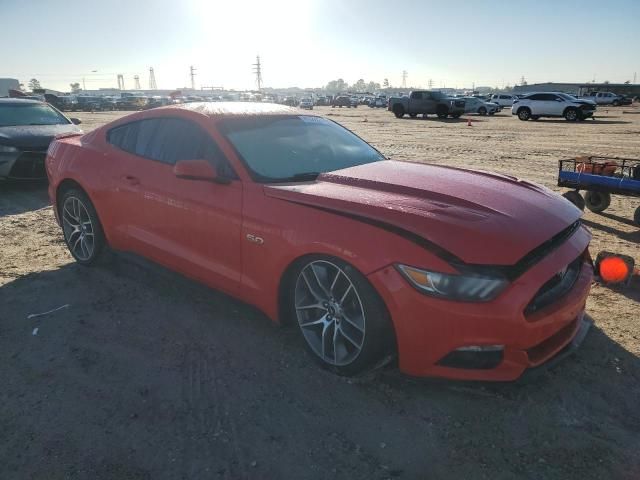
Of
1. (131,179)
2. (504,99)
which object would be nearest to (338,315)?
(131,179)

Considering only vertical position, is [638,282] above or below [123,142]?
below

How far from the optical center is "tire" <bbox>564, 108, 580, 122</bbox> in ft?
82.4

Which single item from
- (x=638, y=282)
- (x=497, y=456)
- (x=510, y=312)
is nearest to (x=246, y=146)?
(x=510, y=312)

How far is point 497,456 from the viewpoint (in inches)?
91.7

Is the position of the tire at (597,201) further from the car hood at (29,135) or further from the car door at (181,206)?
the car hood at (29,135)

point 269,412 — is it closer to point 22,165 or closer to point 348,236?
point 348,236

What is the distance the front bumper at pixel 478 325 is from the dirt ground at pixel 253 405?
0.15 meters

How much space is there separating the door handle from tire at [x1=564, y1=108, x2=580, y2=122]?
2657cm

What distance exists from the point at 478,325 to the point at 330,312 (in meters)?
0.91

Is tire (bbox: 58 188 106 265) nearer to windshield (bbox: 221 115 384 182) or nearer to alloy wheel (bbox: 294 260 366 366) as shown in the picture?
windshield (bbox: 221 115 384 182)

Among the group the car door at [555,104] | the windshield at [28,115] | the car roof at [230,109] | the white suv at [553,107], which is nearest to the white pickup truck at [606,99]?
the white suv at [553,107]

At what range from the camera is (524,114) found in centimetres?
2720

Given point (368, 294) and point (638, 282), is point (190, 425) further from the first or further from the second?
point (638, 282)

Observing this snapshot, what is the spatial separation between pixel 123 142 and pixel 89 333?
1.72 m
